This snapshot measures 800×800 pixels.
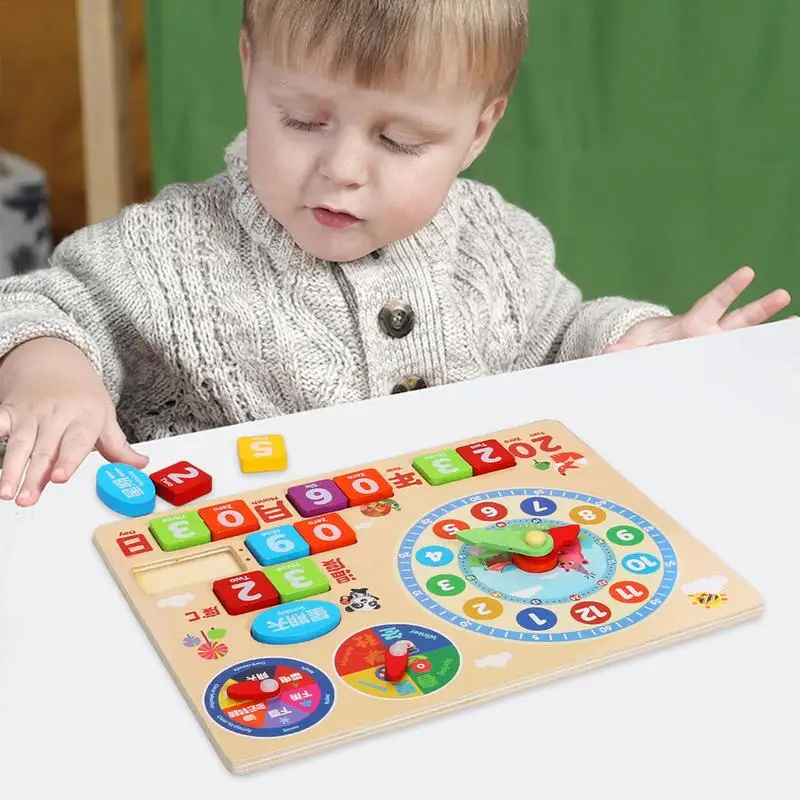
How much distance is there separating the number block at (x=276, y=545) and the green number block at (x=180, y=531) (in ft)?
0.06

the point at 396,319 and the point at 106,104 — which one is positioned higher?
the point at 396,319

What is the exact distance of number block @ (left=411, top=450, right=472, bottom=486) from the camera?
0.56 meters

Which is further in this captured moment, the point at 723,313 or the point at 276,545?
the point at 723,313

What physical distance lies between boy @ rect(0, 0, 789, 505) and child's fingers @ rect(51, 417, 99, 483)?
0.12 feet

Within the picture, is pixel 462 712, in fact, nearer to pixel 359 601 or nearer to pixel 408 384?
pixel 359 601

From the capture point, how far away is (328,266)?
0.84 meters

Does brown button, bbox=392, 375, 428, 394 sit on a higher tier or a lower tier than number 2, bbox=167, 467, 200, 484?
lower

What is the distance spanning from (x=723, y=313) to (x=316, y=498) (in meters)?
0.41

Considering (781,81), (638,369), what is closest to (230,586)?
(638,369)

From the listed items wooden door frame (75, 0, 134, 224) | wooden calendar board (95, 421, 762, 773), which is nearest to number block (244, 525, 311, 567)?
wooden calendar board (95, 421, 762, 773)

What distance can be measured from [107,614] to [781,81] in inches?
47.6

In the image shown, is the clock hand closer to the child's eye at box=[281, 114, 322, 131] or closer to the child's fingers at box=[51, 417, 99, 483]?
the child's fingers at box=[51, 417, 99, 483]

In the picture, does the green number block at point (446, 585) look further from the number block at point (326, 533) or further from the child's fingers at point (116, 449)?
the child's fingers at point (116, 449)

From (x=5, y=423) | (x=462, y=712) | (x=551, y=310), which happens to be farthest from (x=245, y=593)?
(x=551, y=310)
